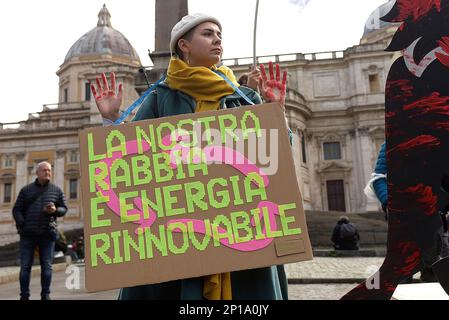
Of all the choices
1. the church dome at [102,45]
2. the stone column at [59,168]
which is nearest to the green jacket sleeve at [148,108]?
the stone column at [59,168]

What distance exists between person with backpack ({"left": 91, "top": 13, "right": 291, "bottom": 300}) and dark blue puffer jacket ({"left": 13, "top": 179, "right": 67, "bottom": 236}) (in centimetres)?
368

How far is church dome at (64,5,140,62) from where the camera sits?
2174 inches

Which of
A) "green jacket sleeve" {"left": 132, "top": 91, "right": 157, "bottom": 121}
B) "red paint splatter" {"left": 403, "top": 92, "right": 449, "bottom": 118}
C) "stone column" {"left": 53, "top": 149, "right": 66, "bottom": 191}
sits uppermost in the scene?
"stone column" {"left": 53, "top": 149, "right": 66, "bottom": 191}

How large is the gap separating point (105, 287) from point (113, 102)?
3.32 ft

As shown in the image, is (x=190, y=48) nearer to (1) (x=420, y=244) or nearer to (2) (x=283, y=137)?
(2) (x=283, y=137)

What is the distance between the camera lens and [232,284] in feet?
6.33

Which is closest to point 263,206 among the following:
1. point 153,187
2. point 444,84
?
point 153,187

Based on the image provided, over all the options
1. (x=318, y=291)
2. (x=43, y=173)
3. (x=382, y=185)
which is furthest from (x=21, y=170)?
(x=382, y=185)

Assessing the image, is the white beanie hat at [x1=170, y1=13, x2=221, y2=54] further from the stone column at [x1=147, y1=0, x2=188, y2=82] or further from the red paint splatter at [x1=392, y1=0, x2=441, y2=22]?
the stone column at [x1=147, y1=0, x2=188, y2=82]

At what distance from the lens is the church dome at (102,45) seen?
181 feet

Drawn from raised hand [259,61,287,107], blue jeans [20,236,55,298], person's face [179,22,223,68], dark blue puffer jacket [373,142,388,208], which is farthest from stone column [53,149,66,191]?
raised hand [259,61,287,107]

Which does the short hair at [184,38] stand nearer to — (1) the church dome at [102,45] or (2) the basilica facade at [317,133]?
(2) the basilica facade at [317,133]

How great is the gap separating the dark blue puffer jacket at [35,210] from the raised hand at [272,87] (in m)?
4.24

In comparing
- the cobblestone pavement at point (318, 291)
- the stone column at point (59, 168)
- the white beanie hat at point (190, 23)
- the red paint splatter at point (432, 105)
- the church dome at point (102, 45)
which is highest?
the church dome at point (102, 45)
